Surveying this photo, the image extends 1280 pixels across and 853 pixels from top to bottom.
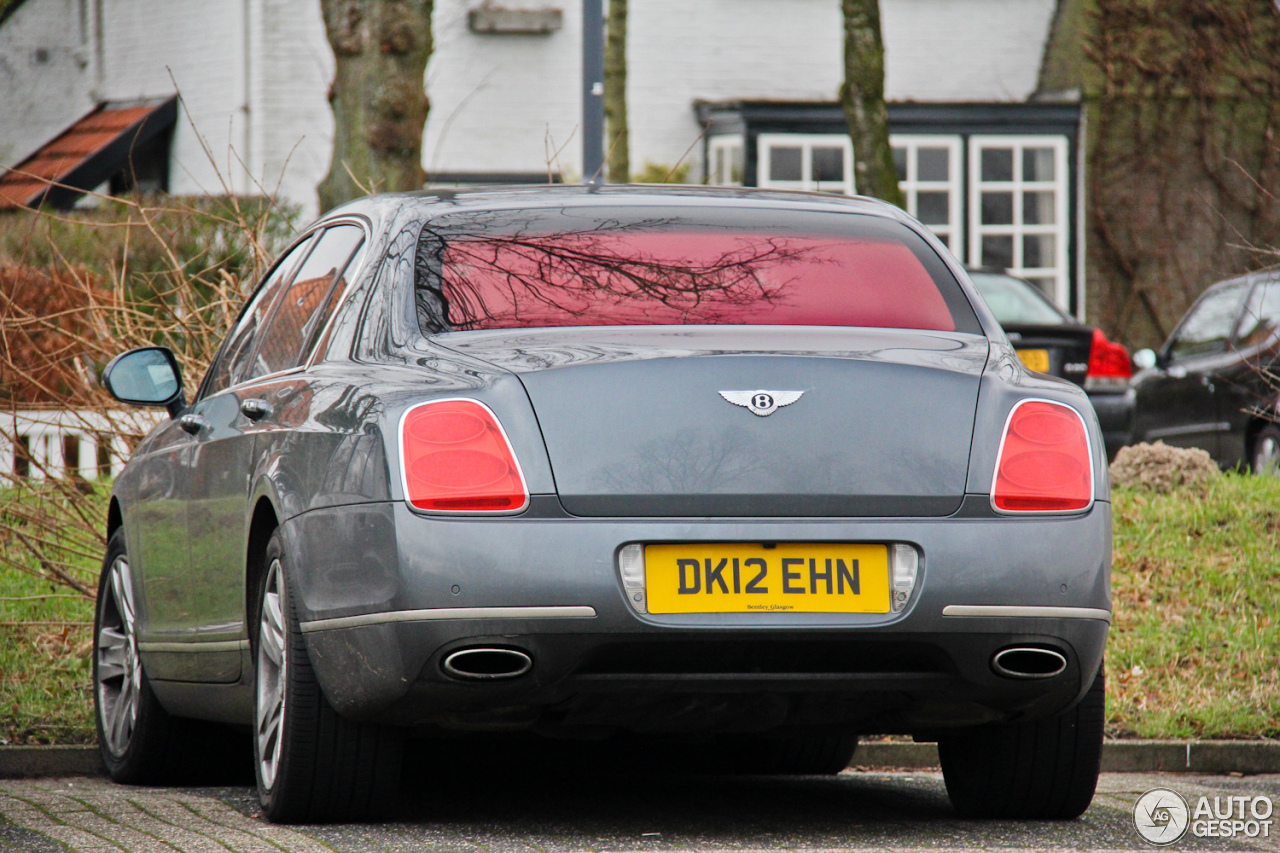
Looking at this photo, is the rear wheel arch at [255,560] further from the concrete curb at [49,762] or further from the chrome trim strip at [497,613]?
the concrete curb at [49,762]

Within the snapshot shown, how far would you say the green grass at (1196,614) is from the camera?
6.99m

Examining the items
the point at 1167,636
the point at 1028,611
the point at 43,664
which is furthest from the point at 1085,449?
the point at 43,664

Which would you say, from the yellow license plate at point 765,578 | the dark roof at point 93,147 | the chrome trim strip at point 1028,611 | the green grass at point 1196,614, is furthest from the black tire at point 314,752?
the dark roof at point 93,147

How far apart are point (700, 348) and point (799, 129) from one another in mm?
21178

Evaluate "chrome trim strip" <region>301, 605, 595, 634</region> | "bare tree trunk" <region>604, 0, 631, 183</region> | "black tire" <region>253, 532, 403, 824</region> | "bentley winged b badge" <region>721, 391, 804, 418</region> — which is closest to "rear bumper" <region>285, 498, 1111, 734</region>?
"chrome trim strip" <region>301, 605, 595, 634</region>

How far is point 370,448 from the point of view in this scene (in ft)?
14.5

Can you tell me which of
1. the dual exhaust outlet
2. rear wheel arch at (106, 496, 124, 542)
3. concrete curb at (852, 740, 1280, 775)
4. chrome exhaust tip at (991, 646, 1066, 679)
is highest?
the dual exhaust outlet

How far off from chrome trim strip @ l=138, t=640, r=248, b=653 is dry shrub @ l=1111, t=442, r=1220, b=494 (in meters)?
6.11

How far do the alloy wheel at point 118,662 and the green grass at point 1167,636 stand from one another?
35 cm

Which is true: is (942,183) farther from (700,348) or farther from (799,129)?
(700,348)

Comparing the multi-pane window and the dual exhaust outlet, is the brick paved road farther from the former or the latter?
the multi-pane window

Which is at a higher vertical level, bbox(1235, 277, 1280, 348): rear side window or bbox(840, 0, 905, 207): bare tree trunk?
bbox(840, 0, 905, 207): bare tree trunk

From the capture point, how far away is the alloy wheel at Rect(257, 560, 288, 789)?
4.86 m

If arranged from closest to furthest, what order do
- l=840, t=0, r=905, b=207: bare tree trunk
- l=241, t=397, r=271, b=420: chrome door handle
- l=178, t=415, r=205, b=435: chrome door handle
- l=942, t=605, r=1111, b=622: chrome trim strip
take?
1. l=942, t=605, r=1111, b=622: chrome trim strip
2. l=241, t=397, r=271, b=420: chrome door handle
3. l=178, t=415, r=205, b=435: chrome door handle
4. l=840, t=0, r=905, b=207: bare tree trunk
